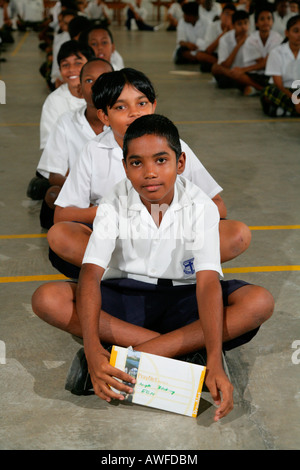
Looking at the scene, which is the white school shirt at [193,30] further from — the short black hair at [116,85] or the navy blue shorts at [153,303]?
the navy blue shorts at [153,303]

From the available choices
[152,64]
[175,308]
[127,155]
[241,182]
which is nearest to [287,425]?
[175,308]

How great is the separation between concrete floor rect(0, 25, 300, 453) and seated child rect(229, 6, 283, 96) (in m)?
1.12

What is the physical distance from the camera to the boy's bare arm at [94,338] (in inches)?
69.5

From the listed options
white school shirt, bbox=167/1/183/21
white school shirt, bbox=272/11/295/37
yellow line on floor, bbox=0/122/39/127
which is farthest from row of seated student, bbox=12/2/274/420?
white school shirt, bbox=167/1/183/21

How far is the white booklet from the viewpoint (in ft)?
5.82

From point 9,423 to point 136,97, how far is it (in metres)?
1.22

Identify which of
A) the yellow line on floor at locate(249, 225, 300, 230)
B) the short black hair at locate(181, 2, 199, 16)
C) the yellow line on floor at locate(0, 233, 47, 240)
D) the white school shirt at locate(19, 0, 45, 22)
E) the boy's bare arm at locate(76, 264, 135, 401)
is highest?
the boy's bare arm at locate(76, 264, 135, 401)

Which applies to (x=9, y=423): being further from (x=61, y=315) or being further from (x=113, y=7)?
(x=113, y=7)

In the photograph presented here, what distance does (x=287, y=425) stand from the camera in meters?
1.81

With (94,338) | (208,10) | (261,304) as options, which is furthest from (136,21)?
(94,338)

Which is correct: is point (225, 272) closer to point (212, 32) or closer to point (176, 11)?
point (212, 32)

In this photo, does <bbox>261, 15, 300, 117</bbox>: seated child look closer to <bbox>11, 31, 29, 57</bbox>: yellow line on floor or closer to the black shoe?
the black shoe

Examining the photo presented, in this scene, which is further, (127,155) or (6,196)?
(6,196)

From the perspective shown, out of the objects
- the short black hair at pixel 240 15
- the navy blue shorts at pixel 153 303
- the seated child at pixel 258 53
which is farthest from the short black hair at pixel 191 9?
the navy blue shorts at pixel 153 303
